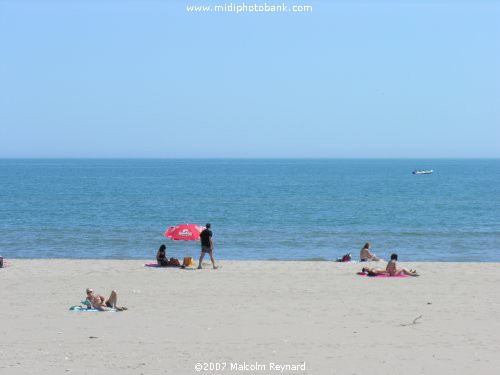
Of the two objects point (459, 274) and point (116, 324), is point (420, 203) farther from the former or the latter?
point (116, 324)

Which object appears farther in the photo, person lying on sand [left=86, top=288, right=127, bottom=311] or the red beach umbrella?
the red beach umbrella

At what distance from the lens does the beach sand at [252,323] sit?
37.1 ft

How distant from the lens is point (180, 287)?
1850cm

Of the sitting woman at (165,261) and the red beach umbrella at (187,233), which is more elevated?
the red beach umbrella at (187,233)

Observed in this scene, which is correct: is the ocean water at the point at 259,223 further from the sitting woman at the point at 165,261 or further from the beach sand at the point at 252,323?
the beach sand at the point at 252,323

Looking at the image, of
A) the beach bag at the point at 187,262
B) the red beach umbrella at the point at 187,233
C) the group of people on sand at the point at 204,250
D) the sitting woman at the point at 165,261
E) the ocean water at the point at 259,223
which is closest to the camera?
the group of people on sand at the point at 204,250

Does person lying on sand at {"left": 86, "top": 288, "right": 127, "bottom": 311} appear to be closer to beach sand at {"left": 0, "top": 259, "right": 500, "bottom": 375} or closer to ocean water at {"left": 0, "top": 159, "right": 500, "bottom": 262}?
beach sand at {"left": 0, "top": 259, "right": 500, "bottom": 375}

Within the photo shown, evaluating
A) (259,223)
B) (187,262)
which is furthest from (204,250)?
(259,223)

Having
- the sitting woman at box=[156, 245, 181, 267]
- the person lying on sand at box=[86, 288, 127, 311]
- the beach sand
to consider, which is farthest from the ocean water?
the person lying on sand at box=[86, 288, 127, 311]

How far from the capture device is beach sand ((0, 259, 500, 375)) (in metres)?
11.3

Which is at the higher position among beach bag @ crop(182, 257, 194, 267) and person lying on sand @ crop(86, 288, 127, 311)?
person lying on sand @ crop(86, 288, 127, 311)

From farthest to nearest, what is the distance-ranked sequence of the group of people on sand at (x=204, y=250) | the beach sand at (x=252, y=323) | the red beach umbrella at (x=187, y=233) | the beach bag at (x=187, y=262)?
the red beach umbrella at (x=187, y=233), the beach bag at (x=187, y=262), the group of people on sand at (x=204, y=250), the beach sand at (x=252, y=323)

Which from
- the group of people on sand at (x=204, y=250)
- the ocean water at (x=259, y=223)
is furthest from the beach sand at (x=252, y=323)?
the ocean water at (x=259, y=223)

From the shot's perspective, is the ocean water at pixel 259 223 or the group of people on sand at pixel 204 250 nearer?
the group of people on sand at pixel 204 250
